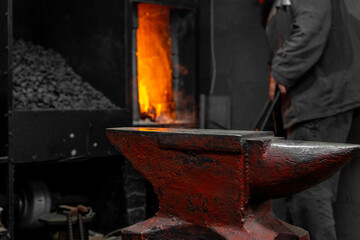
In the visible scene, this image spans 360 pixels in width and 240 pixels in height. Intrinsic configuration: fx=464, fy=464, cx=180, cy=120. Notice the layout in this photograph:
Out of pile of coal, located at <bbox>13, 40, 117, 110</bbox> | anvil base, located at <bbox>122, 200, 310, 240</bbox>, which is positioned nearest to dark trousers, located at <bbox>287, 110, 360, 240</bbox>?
anvil base, located at <bbox>122, 200, 310, 240</bbox>

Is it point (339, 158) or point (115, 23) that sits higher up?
point (115, 23)

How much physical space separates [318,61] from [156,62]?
1894mm

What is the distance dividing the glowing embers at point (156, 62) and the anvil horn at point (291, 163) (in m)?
2.93

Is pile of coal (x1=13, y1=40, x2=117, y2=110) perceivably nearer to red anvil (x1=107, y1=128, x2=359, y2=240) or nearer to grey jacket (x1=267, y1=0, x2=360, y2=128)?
grey jacket (x1=267, y1=0, x2=360, y2=128)

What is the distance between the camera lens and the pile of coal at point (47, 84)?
12.1 ft

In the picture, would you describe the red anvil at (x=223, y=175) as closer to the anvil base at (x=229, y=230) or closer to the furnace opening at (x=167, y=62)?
the anvil base at (x=229, y=230)

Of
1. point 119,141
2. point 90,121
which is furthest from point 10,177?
point 119,141

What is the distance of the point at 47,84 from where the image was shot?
4.01 m

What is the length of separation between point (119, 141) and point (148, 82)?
2618 mm

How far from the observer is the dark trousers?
310cm

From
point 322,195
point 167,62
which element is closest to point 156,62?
point 167,62

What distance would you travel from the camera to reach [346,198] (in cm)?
335

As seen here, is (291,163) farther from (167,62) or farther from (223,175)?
(167,62)

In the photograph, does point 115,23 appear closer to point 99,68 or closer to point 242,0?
point 99,68
